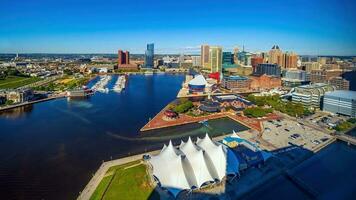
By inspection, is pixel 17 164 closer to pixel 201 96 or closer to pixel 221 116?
pixel 221 116

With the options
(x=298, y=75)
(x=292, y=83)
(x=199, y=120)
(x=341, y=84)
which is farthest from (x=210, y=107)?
(x=298, y=75)

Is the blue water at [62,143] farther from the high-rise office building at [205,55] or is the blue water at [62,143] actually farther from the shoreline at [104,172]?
the high-rise office building at [205,55]

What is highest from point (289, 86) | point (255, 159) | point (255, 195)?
point (289, 86)

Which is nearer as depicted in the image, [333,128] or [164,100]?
[333,128]

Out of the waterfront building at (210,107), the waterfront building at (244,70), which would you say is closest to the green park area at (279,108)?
the waterfront building at (210,107)

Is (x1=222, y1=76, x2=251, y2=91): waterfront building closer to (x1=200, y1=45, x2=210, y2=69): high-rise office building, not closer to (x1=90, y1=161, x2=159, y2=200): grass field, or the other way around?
(x1=90, y1=161, x2=159, y2=200): grass field

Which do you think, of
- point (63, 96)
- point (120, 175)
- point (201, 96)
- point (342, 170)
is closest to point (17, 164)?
point (120, 175)

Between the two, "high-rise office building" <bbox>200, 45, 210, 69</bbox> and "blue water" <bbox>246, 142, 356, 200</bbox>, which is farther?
"high-rise office building" <bbox>200, 45, 210, 69</bbox>

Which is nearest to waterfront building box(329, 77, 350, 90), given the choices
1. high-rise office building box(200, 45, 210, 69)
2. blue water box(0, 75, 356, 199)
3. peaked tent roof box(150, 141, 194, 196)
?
blue water box(0, 75, 356, 199)
